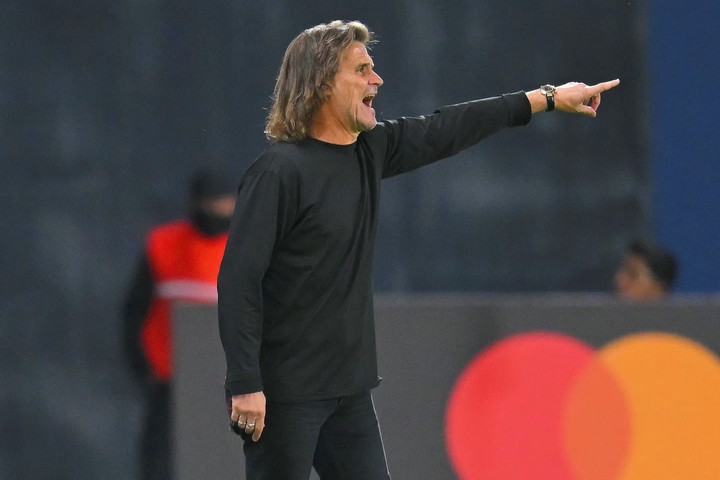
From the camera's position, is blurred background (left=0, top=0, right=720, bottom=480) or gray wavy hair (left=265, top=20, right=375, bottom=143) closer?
gray wavy hair (left=265, top=20, right=375, bottom=143)

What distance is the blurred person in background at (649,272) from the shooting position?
5.45 m

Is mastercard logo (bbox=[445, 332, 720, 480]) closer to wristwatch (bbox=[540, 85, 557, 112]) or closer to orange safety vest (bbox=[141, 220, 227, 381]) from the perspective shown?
wristwatch (bbox=[540, 85, 557, 112])

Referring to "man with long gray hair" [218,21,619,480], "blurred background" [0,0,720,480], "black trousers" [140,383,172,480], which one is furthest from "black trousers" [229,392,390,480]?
"blurred background" [0,0,720,480]

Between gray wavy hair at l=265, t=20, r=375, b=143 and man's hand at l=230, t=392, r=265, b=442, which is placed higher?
gray wavy hair at l=265, t=20, r=375, b=143

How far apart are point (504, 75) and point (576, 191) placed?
809 mm

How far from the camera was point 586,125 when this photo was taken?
762 centimetres

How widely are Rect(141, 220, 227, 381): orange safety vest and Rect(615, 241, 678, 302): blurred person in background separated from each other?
1895 mm

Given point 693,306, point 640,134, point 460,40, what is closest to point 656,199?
point 640,134

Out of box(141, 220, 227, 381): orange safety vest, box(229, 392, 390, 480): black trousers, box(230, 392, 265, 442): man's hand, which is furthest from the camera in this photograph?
box(141, 220, 227, 381): orange safety vest

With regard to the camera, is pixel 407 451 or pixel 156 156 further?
pixel 156 156

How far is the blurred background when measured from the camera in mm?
6207

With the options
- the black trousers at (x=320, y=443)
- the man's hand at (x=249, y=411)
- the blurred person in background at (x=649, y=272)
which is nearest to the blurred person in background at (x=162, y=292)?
the blurred person in background at (x=649, y=272)

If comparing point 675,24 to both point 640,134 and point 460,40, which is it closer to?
point 640,134

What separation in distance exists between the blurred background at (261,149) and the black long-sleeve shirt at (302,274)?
312 cm
